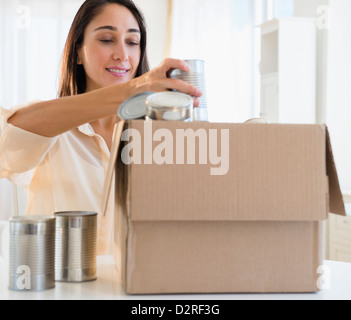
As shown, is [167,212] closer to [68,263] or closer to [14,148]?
[68,263]

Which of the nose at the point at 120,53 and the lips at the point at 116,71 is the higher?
the nose at the point at 120,53

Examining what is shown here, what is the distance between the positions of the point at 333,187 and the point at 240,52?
11.8 ft

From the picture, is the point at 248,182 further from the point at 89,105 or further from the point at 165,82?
the point at 89,105

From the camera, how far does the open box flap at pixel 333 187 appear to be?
27.2 inches

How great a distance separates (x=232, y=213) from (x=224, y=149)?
82mm

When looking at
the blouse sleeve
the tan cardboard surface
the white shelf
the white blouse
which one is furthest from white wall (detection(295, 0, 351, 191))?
the tan cardboard surface

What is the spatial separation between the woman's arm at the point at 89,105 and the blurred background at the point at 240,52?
277 centimetres

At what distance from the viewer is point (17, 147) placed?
112 centimetres

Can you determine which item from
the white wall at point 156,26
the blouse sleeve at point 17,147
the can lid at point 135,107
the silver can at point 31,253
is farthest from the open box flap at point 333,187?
the white wall at point 156,26

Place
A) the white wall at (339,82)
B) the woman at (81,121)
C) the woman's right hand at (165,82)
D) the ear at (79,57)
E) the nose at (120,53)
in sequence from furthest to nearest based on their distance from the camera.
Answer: the white wall at (339,82) < the ear at (79,57) < the nose at (120,53) < the woman at (81,121) < the woman's right hand at (165,82)

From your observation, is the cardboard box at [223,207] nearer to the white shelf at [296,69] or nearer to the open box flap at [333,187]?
the open box flap at [333,187]

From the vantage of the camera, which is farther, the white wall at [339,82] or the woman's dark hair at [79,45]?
the white wall at [339,82]

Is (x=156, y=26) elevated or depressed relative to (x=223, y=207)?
elevated

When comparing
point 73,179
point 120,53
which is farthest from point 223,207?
point 120,53
